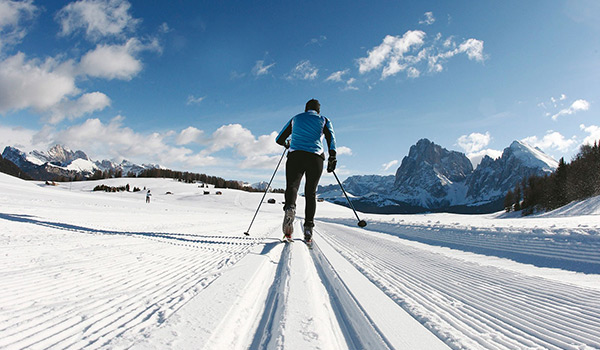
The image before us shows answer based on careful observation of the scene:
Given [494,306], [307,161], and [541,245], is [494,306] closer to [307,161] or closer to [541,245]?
[307,161]

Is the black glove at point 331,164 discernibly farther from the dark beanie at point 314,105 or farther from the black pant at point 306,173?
the dark beanie at point 314,105

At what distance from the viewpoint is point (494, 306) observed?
168cm

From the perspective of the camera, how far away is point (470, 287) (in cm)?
213

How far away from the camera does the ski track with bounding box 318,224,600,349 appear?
4.07ft

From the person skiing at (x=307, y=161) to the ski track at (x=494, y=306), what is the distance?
1900 millimetres

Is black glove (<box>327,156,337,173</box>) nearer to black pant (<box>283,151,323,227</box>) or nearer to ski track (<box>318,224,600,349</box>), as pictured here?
black pant (<box>283,151,323,227</box>)

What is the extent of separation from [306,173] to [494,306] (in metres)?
Answer: 3.26

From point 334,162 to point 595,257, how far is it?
367cm

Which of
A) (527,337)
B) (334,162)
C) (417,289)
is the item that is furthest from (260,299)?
(334,162)

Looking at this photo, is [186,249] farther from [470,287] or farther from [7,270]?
[470,287]

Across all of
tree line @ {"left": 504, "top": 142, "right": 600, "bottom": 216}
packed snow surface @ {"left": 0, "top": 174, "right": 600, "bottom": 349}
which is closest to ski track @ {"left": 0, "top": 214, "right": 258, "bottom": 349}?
packed snow surface @ {"left": 0, "top": 174, "right": 600, "bottom": 349}

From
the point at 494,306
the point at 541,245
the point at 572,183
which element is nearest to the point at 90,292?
the point at 494,306

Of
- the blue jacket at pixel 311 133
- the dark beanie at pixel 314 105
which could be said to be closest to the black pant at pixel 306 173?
the blue jacket at pixel 311 133

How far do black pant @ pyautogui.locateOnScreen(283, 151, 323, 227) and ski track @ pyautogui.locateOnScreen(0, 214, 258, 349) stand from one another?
1.90m
